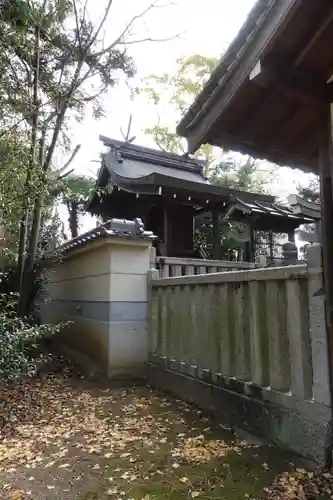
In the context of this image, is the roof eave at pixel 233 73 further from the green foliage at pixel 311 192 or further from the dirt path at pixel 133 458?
the green foliage at pixel 311 192

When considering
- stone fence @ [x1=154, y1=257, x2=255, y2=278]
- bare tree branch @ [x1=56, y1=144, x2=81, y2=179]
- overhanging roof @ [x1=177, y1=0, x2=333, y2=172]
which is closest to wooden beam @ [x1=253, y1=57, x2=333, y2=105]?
overhanging roof @ [x1=177, y1=0, x2=333, y2=172]

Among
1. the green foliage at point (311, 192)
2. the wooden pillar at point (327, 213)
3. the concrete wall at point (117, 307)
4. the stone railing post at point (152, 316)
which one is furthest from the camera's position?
the green foliage at point (311, 192)

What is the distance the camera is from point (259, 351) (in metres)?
3.46

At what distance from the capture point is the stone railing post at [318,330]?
2760mm

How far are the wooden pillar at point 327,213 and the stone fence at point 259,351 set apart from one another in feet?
0.32

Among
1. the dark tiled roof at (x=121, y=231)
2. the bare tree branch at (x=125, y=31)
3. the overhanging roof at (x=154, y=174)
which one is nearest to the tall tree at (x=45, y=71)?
the bare tree branch at (x=125, y=31)

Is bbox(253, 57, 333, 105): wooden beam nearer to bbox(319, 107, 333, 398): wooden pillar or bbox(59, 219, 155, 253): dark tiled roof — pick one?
bbox(319, 107, 333, 398): wooden pillar

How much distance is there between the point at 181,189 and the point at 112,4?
3955mm

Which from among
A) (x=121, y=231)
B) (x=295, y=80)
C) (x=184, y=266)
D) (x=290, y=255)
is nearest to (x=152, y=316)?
(x=121, y=231)

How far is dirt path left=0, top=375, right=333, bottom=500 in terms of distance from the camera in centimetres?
257

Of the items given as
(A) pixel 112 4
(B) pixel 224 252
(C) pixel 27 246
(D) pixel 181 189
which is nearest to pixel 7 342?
(C) pixel 27 246

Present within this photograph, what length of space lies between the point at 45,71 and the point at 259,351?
6569 mm

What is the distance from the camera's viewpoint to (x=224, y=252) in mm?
13133

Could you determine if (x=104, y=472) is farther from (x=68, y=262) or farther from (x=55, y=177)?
(x=68, y=262)
